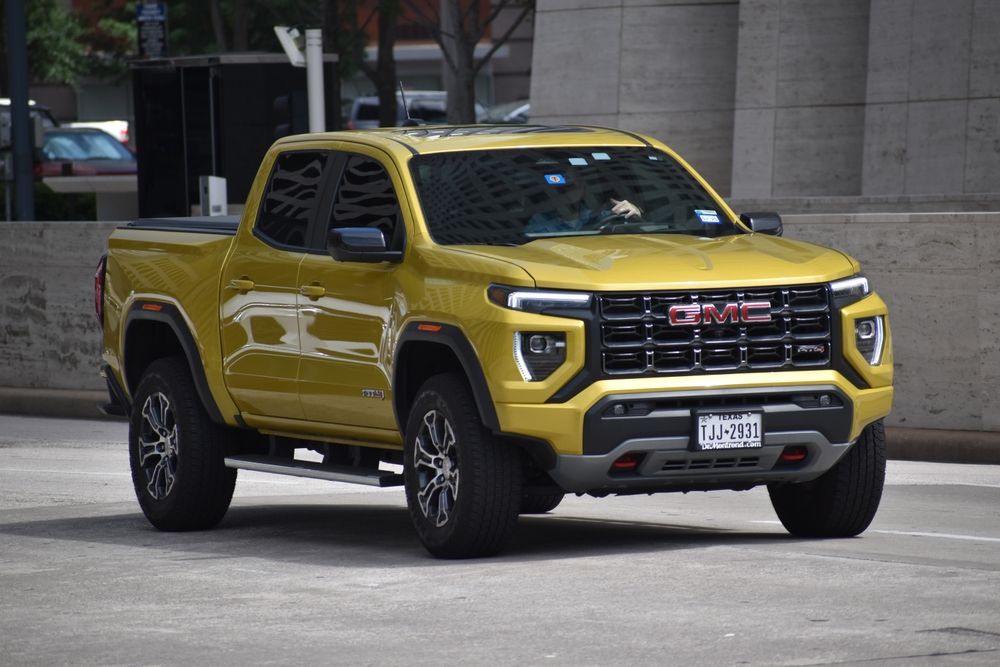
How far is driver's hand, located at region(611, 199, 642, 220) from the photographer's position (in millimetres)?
9992

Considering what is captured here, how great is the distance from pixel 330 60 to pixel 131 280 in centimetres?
1623

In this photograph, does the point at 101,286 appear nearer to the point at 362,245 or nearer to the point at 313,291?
the point at 313,291

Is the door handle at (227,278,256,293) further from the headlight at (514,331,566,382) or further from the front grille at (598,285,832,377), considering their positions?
the front grille at (598,285,832,377)

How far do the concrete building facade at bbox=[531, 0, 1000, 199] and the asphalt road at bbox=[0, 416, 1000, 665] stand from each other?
10.1 meters

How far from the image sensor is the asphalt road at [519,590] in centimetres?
705

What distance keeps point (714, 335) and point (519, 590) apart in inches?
57.0

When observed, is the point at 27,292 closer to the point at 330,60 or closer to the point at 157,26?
the point at 330,60

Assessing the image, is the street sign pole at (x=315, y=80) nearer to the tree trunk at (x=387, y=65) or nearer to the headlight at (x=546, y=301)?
the headlight at (x=546, y=301)

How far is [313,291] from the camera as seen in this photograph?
1011cm

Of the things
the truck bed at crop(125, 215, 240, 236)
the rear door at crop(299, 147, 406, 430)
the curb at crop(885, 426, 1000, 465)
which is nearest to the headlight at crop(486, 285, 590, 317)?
the rear door at crop(299, 147, 406, 430)

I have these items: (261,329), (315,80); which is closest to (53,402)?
(315,80)

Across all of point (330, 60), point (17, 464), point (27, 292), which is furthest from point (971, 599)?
point (330, 60)

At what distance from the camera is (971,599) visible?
25.4 feet

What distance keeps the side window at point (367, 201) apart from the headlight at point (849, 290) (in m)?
1.93
